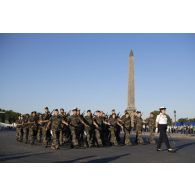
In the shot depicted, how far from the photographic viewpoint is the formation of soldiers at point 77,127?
15.9 meters

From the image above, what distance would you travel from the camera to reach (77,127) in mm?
16297

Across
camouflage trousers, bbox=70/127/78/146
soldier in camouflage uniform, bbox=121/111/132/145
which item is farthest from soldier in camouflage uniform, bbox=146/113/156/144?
camouflage trousers, bbox=70/127/78/146

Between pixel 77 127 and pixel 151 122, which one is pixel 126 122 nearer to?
pixel 151 122

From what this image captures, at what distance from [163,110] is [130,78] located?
26.6 m

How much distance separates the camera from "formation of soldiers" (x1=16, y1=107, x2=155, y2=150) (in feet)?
52.3

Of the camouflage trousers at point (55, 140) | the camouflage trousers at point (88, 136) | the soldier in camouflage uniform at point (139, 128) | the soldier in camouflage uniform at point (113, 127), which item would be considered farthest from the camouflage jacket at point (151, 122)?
the camouflage trousers at point (55, 140)

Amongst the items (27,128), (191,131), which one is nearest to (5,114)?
(191,131)

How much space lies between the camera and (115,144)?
17.8 metres

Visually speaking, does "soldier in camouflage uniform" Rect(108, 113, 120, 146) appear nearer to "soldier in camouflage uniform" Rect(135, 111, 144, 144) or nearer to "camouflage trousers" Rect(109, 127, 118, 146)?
"camouflage trousers" Rect(109, 127, 118, 146)

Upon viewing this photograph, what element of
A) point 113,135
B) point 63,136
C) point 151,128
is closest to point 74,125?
point 63,136

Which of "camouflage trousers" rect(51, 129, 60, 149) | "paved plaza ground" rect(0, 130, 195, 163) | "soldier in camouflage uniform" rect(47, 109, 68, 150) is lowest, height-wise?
"paved plaza ground" rect(0, 130, 195, 163)

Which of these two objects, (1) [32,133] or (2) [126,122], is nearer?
(2) [126,122]

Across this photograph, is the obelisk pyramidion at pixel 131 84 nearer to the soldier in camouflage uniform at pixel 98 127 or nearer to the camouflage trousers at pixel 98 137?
the soldier in camouflage uniform at pixel 98 127

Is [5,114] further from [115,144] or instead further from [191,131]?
[115,144]
